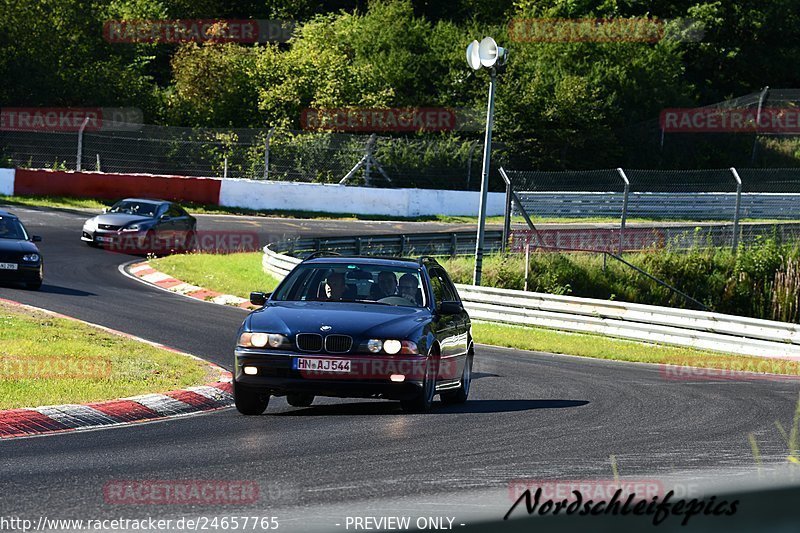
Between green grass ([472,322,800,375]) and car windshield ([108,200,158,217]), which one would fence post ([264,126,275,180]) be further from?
green grass ([472,322,800,375])

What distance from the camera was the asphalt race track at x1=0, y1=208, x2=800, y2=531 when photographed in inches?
253

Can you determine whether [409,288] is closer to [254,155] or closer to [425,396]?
[425,396]

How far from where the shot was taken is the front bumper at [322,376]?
9.83 meters

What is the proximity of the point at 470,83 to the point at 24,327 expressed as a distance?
42288 mm

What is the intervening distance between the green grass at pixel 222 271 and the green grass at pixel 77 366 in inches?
342

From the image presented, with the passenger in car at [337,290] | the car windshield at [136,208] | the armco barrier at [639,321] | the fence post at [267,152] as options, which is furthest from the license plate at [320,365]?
the fence post at [267,152]

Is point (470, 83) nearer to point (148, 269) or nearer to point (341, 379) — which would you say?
point (148, 269)

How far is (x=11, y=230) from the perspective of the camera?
22.2 m

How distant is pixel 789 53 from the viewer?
6512 centimetres

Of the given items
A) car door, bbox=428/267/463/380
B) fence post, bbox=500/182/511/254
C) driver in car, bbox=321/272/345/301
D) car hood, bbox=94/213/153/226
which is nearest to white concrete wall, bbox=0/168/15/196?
car hood, bbox=94/213/153/226

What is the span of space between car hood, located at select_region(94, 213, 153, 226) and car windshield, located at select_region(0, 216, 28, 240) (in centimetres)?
738

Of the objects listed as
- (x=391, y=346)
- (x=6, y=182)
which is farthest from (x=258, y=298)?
(x=6, y=182)

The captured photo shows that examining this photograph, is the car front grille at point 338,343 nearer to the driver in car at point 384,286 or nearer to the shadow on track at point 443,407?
→ the shadow on track at point 443,407

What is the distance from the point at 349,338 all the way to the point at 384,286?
4.59 feet
